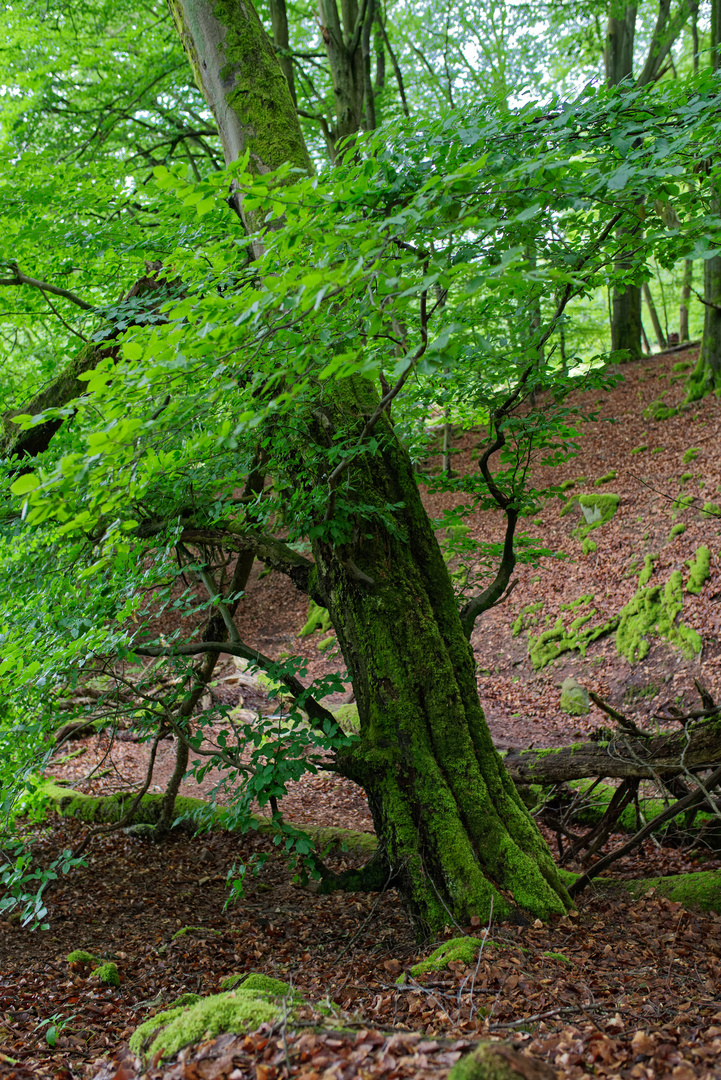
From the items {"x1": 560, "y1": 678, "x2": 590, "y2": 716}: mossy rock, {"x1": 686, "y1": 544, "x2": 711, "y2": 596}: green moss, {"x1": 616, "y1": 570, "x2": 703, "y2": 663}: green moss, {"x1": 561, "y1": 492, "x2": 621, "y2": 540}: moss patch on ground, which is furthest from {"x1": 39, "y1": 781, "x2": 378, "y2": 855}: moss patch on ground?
{"x1": 561, "y1": 492, "x2": 621, "y2": 540}: moss patch on ground

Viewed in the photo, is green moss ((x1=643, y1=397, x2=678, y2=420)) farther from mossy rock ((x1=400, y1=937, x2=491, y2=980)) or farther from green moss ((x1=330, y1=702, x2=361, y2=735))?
mossy rock ((x1=400, y1=937, x2=491, y2=980))

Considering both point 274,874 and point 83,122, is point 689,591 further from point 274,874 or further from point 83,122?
point 83,122

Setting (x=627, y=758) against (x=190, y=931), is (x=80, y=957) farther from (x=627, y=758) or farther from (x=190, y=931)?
(x=627, y=758)

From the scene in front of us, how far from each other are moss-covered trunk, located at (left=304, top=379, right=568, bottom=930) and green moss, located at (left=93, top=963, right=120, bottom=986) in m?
1.58

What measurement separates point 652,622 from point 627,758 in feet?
13.1

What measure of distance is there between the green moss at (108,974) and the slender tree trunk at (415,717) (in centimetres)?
152

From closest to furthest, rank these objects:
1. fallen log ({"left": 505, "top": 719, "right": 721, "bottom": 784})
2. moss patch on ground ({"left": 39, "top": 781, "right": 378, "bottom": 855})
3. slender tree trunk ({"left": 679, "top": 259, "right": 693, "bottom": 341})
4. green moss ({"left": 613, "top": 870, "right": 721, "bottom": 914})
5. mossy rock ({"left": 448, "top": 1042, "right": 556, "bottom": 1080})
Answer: mossy rock ({"left": 448, "top": 1042, "right": 556, "bottom": 1080}) → green moss ({"left": 613, "top": 870, "right": 721, "bottom": 914}) → fallen log ({"left": 505, "top": 719, "right": 721, "bottom": 784}) → moss patch on ground ({"left": 39, "top": 781, "right": 378, "bottom": 855}) → slender tree trunk ({"left": 679, "top": 259, "right": 693, "bottom": 341})

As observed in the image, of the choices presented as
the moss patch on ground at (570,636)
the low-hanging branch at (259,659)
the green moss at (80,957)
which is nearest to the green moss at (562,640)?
the moss patch on ground at (570,636)

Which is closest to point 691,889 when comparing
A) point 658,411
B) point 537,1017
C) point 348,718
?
point 537,1017

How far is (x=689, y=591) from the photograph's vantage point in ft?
25.9

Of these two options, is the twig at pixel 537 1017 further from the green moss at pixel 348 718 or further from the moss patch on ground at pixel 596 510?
the moss patch on ground at pixel 596 510

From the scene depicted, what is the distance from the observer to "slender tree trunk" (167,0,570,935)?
3.24 meters

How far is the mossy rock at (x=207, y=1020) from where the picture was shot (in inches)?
80.1

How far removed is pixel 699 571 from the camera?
796 cm
